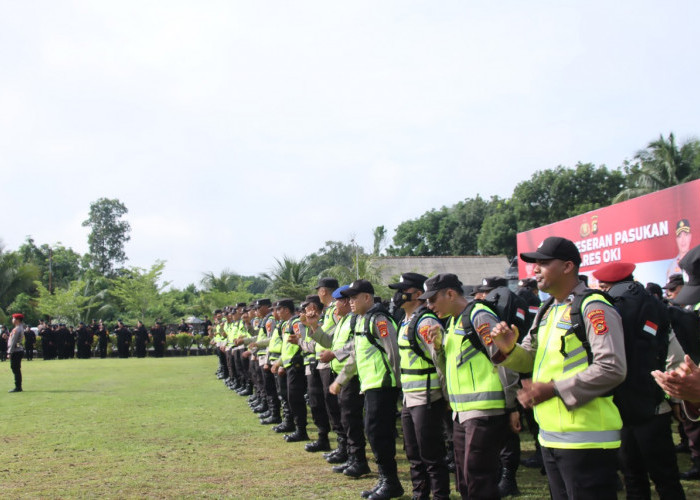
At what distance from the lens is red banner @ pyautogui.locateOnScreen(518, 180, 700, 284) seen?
10672mm

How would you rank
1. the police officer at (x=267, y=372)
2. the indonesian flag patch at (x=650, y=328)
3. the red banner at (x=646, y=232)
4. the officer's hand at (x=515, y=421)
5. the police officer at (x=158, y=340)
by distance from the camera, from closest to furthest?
the indonesian flag patch at (x=650, y=328) < the officer's hand at (x=515, y=421) < the red banner at (x=646, y=232) < the police officer at (x=267, y=372) < the police officer at (x=158, y=340)

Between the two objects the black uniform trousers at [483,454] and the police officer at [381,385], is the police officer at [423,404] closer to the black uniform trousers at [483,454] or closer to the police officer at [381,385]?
the police officer at [381,385]

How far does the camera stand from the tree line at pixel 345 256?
3353cm

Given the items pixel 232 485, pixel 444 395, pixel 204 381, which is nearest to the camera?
pixel 444 395

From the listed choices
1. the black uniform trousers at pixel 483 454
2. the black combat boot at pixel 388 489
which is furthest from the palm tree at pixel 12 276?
the black uniform trousers at pixel 483 454

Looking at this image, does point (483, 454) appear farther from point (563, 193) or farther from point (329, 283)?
point (563, 193)

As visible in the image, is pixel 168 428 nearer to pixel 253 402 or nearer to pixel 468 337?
pixel 253 402

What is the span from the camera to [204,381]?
765 inches

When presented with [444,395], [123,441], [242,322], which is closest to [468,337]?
[444,395]

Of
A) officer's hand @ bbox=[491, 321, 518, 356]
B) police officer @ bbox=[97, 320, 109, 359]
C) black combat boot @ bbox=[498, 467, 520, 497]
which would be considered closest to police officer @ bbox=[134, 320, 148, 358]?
police officer @ bbox=[97, 320, 109, 359]

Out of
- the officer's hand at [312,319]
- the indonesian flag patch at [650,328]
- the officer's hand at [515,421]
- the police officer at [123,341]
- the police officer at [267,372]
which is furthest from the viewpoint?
the police officer at [123,341]

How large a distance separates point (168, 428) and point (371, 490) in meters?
5.28

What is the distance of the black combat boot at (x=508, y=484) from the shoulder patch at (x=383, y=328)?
189cm

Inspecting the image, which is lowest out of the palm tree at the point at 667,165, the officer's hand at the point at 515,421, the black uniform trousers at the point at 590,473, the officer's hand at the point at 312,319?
the black uniform trousers at the point at 590,473
